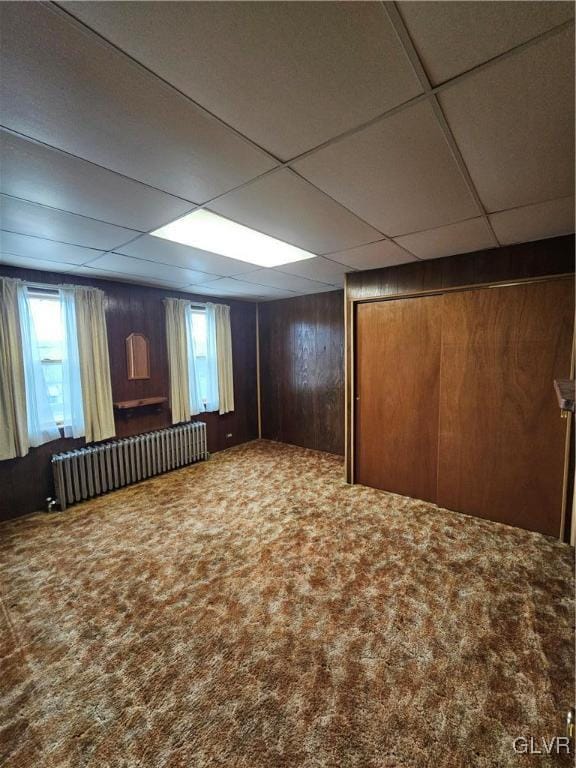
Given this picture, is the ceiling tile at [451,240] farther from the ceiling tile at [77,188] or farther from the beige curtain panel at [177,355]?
the beige curtain panel at [177,355]

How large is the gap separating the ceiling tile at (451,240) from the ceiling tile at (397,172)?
190mm

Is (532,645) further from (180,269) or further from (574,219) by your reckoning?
(180,269)

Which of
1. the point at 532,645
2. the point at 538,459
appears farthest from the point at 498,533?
the point at 532,645

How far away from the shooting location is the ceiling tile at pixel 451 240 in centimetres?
213

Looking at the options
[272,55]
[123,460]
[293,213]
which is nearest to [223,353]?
[123,460]

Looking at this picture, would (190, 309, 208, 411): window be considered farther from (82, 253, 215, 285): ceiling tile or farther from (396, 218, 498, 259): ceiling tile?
(396, 218, 498, 259): ceiling tile

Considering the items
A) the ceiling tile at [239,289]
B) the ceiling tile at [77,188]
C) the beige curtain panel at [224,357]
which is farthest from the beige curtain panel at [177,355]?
the ceiling tile at [77,188]

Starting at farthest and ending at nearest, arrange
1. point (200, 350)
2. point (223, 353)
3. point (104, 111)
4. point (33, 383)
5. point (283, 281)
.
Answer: point (223, 353)
point (200, 350)
point (283, 281)
point (33, 383)
point (104, 111)

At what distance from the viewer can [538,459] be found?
2584 mm

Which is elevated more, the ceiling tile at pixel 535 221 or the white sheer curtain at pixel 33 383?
the ceiling tile at pixel 535 221

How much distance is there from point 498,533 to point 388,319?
2133 millimetres

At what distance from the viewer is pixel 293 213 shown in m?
1.87

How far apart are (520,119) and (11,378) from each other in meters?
3.92

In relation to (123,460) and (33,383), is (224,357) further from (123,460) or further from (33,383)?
(33,383)
